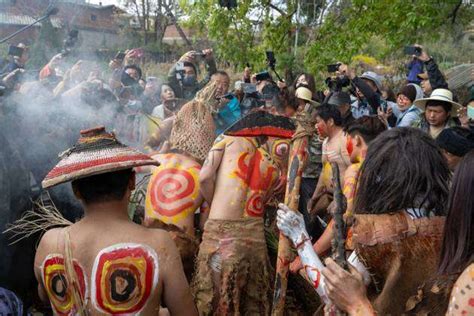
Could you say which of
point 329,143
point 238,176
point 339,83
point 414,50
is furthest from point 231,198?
point 414,50

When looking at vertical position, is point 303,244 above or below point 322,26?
below

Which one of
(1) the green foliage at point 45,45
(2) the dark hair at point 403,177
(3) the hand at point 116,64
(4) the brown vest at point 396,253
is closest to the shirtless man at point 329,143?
(2) the dark hair at point 403,177

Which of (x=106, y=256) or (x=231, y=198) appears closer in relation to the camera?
(x=106, y=256)

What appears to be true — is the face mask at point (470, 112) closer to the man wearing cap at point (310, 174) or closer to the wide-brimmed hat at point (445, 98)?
the wide-brimmed hat at point (445, 98)

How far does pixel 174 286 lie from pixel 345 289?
745 millimetres

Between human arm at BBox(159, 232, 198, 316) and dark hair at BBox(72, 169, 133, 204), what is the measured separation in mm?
295

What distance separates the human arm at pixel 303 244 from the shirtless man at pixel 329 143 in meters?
1.86

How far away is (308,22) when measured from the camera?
40.4 feet

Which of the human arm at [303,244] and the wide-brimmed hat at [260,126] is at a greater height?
the wide-brimmed hat at [260,126]

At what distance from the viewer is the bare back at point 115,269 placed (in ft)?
7.50

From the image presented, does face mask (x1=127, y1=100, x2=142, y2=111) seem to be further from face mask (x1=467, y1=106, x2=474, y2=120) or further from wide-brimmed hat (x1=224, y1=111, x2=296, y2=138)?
face mask (x1=467, y1=106, x2=474, y2=120)

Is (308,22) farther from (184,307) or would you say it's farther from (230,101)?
(184,307)

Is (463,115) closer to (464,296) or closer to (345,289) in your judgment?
(345,289)

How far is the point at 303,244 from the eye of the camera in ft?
8.45
